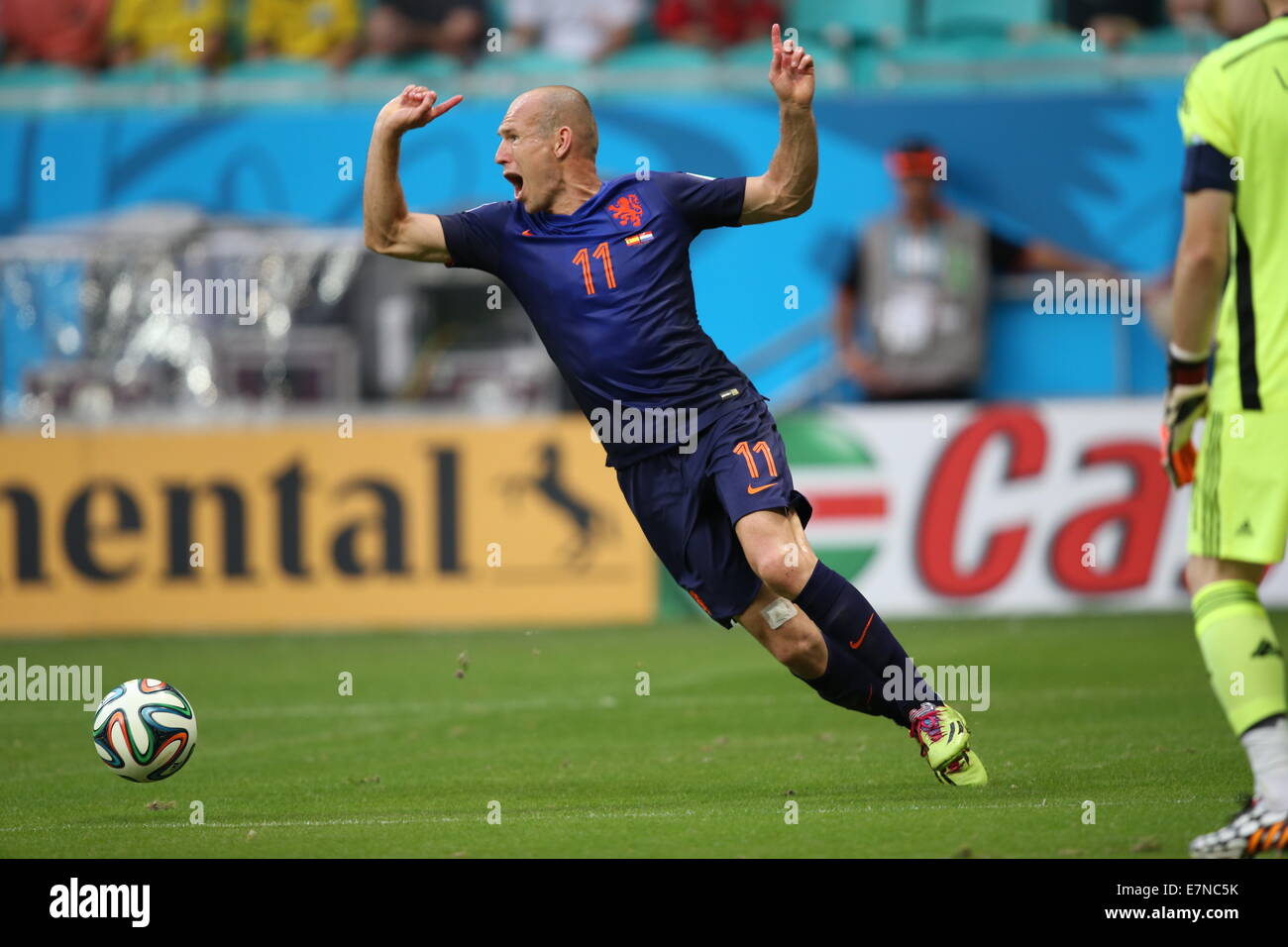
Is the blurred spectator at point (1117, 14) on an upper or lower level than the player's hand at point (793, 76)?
upper

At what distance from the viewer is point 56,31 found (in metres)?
18.4

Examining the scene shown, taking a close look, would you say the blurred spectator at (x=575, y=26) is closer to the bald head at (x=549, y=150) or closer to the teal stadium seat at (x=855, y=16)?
the teal stadium seat at (x=855, y=16)

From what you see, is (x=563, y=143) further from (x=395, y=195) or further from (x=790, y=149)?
(x=790, y=149)

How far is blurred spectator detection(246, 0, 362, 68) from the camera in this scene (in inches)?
719

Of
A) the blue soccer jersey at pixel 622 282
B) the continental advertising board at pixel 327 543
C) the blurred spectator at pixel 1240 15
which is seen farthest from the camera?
the continental advertising board at pixel 327 543

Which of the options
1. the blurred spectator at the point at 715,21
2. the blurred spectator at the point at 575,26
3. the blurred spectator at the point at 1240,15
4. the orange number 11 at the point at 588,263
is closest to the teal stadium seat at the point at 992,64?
the blurred spectator at the point at 715,21

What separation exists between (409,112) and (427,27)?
12237 millimetres

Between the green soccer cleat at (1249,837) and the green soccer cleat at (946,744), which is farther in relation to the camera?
the green soccer cleat at (946,744)

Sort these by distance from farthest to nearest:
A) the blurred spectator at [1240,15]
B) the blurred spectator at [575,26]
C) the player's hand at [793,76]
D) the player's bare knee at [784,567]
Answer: the blurred spectator at [575,26] < the blurred spectator at [1240,15] < the player's hand at [793,76] < the player's bare knee at [784,567]

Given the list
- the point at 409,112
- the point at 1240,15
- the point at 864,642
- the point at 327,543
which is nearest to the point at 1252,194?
the point at 864,642

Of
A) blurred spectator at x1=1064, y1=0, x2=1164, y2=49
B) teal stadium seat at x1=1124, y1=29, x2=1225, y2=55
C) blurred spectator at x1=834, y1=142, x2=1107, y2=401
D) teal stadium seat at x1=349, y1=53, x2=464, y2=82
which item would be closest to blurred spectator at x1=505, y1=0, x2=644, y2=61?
teal stadium seat at x1=349, y1=53, x2=464, y2=82

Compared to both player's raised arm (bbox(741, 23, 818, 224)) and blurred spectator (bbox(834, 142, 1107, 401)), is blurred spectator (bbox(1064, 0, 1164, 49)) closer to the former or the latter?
blurred spectator (bbox(834, 142, 1107, 401))

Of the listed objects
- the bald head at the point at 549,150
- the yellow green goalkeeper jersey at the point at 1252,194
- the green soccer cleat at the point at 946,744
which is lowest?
the green soccer cleat at the point at 946,744

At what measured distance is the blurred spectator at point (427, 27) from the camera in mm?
17922
